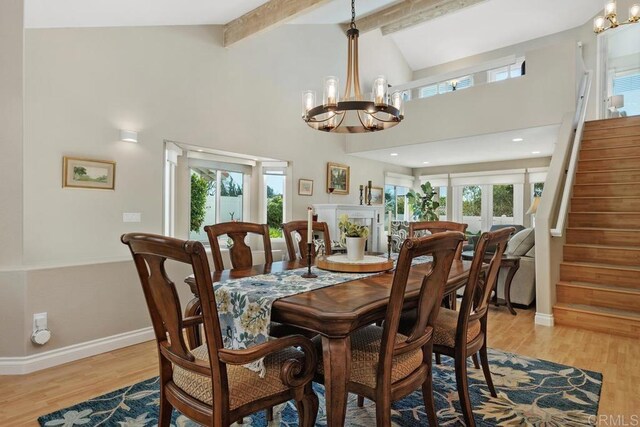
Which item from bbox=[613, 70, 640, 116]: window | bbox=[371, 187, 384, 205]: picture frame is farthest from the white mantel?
bbox=[613, 70, 640, 116]: window

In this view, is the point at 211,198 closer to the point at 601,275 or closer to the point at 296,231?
the point at 296,231

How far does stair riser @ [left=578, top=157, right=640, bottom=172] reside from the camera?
15.5ft

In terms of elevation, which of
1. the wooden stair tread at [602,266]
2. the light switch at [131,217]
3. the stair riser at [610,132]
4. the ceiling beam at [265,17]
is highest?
the ceiling beam at [265,17]

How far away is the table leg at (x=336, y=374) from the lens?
4.50 feet

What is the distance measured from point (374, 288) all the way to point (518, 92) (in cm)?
424

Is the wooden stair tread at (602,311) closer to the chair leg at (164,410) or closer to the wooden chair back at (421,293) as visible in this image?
the wooden chair back at (421,293)

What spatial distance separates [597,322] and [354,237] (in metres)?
2.93

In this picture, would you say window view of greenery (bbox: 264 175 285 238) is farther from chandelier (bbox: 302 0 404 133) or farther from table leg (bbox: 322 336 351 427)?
table leg (bbox: 322 336 351 427)

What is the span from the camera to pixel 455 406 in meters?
2.19

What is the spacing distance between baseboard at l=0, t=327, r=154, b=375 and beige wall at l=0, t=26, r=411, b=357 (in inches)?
2.0

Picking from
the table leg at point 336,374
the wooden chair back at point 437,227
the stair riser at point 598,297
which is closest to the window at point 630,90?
the stair riser at point 598,297

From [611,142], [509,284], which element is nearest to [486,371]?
[509,284]

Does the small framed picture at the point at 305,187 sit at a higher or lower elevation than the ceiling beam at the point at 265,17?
lower

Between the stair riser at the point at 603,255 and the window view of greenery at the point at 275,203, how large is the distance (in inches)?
145
